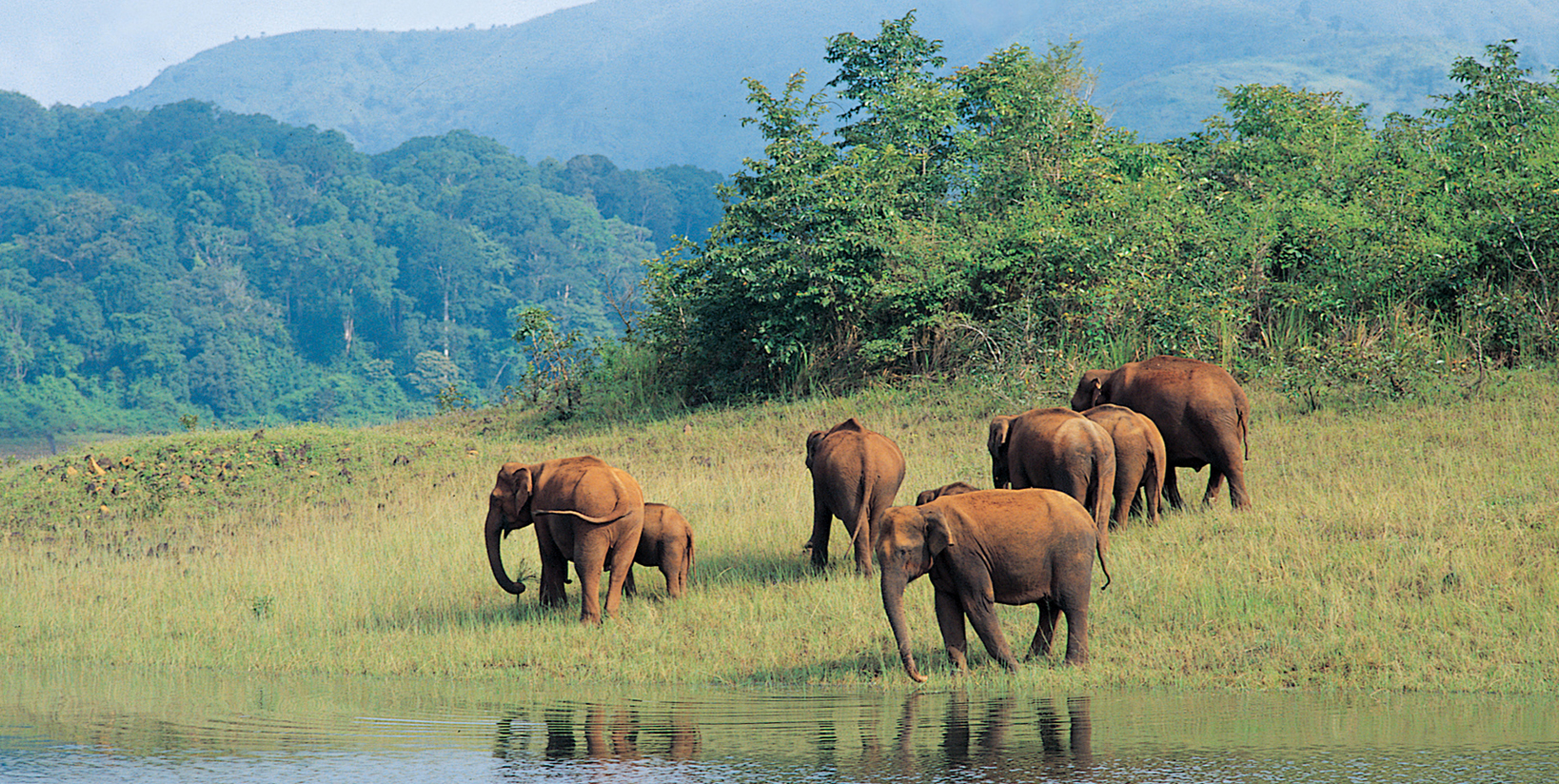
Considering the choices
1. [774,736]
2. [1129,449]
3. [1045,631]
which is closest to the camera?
[774,736]

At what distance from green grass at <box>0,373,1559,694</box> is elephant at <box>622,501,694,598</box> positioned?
0.20 m

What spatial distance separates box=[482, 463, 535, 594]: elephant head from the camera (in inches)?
465

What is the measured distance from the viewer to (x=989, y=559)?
9023 millimetres

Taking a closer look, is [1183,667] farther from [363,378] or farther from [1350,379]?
[363,378]

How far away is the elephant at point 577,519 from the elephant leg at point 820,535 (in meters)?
1.55

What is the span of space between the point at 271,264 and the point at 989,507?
3025 inches

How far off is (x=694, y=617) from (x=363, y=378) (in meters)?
68.3

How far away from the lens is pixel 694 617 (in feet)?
37.4

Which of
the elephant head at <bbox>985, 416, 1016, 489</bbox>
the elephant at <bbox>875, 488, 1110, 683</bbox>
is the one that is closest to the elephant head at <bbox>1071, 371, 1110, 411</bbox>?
the elephant head at <bbox>985, 416, 1016, 489</bbox>

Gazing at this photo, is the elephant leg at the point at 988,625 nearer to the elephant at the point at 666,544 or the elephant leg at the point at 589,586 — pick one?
the elephant leg at the point at 589,586

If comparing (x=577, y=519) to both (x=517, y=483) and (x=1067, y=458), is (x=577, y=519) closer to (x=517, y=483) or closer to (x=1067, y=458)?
(x=517, y=483)

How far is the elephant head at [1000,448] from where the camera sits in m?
11.9

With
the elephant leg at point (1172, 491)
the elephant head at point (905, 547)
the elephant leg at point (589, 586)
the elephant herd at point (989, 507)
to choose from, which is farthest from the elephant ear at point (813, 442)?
the elephant head at point (905, 547)

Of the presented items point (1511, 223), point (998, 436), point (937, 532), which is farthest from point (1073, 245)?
point (937, 532)
